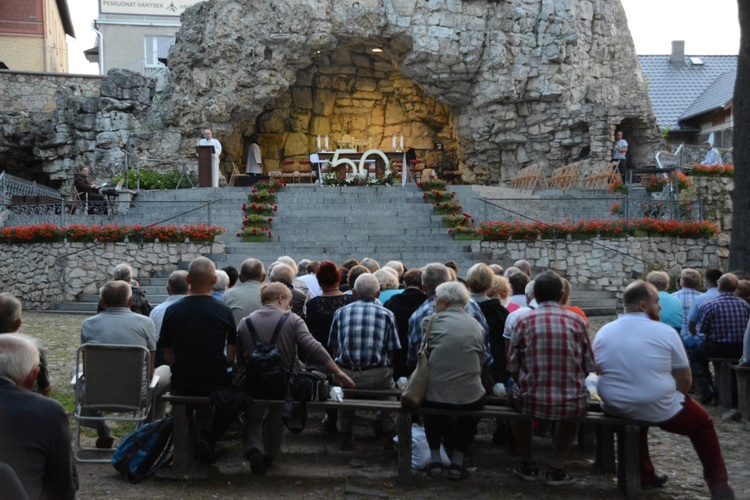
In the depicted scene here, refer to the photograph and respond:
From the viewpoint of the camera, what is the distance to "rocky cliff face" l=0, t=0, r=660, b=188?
24.9 meters

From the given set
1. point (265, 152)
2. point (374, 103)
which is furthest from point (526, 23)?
point (265, 152)

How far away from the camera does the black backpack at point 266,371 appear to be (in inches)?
214

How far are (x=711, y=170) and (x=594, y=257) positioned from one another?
4.73 metres

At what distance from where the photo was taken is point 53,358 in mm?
10195

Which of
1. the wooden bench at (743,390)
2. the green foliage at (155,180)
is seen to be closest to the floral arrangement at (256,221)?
the green foliage at (155,180)

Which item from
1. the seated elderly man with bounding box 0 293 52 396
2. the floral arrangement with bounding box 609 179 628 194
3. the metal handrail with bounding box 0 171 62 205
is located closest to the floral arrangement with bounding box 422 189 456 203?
the floral arrangement with bounding box 609 179 628 194

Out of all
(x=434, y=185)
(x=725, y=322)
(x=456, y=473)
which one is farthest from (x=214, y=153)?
(x=456, y=473)

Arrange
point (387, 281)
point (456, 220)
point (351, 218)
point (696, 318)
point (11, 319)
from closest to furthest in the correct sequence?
point (11, 319), point (387, 281), point (696, 318), point (456, 220), point (351, 218)

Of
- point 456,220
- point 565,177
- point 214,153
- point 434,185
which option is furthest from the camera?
point 565,177

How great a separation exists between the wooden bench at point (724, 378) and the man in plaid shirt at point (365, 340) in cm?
381

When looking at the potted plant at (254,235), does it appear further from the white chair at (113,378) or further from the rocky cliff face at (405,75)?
the white chair at (113,378)

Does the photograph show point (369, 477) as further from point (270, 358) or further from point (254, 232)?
point (254, 232)

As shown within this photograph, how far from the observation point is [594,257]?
632 inches

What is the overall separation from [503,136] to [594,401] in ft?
69.5
